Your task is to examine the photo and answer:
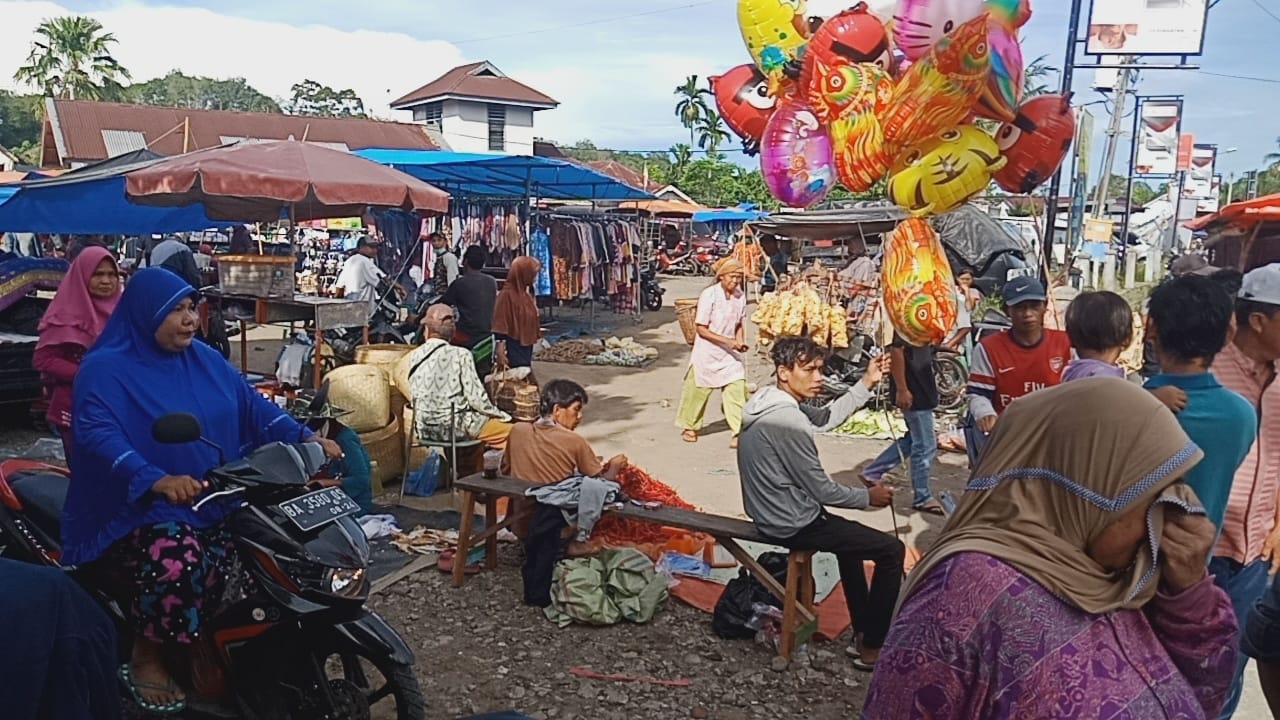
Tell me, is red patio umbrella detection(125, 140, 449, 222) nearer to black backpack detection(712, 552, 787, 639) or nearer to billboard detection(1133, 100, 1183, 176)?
black backpack detection(712, 552, 787, 639)

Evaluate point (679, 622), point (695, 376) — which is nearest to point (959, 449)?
point (695, 376)

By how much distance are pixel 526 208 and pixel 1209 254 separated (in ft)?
36.4

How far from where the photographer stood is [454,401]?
6086mm

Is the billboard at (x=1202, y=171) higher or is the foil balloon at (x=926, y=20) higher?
the billboard at (x=1202, y=171)

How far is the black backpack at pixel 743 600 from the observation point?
4.34 m

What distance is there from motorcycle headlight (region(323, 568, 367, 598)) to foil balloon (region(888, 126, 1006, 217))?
12.9 ft

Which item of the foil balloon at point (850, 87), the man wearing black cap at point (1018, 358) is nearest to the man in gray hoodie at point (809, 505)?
the man wearing black cap at point (1018, 358)

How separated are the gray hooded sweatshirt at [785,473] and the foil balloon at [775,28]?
3080 mm

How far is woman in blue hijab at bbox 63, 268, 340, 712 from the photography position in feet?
9.30

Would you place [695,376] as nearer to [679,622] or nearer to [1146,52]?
[679,622]

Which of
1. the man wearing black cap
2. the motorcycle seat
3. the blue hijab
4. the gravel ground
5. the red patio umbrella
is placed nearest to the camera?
the blue hijab

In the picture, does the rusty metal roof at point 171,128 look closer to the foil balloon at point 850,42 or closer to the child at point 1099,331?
the foil balloon at point 850,42

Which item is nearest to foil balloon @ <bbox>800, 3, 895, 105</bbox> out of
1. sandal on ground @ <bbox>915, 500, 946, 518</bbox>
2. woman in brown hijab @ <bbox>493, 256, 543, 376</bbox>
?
sandal on ground @ <bbox>915, 500, 946, 518</bbox>

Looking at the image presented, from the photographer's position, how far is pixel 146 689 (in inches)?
116
